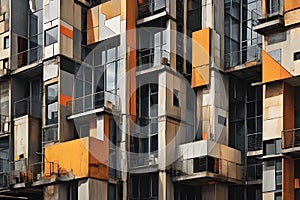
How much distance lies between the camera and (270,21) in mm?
35000

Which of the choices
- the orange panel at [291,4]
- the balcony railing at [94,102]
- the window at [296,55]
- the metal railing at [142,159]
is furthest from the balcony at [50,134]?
the orange panel at [291,4]

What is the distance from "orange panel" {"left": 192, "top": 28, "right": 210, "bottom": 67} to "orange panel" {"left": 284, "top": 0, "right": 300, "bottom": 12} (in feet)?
17.6

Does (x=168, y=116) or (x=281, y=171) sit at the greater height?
(x=168, y=116)

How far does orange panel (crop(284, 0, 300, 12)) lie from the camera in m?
34.4

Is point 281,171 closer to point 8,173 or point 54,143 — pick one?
point 54,143

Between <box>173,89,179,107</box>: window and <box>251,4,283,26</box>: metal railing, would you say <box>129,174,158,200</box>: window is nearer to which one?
<box>173,89,179,107</box>: window

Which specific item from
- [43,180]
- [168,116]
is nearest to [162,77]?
[168,116]

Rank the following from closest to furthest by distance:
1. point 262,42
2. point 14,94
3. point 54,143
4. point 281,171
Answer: point 281,171
point 262,42
point 54,143
point 14,94

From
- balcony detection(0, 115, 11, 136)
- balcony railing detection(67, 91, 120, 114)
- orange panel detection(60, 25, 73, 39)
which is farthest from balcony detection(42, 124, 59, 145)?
orange panel detection(60, 25, 73, 39)

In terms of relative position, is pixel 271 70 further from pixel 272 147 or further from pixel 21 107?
pixel 21 107

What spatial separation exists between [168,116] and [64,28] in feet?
28.2

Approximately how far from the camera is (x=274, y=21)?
1368 inches

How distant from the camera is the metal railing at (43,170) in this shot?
39.3 metres

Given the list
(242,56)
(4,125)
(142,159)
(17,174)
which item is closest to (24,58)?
(4,125)
